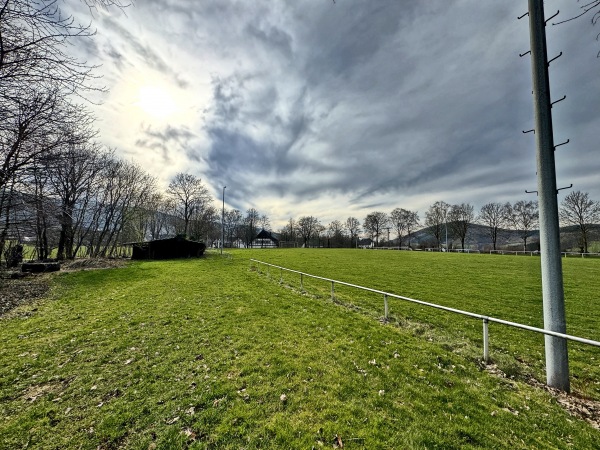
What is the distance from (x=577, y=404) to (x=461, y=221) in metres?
70.1

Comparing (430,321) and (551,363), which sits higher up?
(551,363)

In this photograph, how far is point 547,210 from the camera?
4359mm

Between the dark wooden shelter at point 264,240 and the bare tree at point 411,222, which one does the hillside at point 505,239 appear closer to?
the bare tree at point 411,222

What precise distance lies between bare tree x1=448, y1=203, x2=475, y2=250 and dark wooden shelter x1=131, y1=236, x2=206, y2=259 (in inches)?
2456

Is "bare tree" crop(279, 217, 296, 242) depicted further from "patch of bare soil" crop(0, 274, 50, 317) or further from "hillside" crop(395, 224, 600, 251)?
"patch of bare soil" crop(0, 274, 50, 317)

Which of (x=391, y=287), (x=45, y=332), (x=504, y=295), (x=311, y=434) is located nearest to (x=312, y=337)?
(x=311, y=434)

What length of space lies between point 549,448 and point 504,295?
12465 millimetres

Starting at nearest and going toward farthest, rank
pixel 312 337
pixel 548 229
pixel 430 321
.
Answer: pixel 548 229 < pixel 312 337 < pixel 430 321

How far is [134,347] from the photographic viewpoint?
6.06m

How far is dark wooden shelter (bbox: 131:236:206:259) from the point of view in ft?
106

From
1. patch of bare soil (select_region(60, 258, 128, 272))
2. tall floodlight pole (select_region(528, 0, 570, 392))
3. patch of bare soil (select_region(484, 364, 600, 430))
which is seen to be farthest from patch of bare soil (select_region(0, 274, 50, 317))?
tall floodlight pole (select_region(528, 0, 570, 392))

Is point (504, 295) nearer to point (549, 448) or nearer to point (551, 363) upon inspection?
point (551, 363)

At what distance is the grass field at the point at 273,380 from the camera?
3238 mm

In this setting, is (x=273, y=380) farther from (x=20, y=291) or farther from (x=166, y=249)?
(x=166, y=249)
